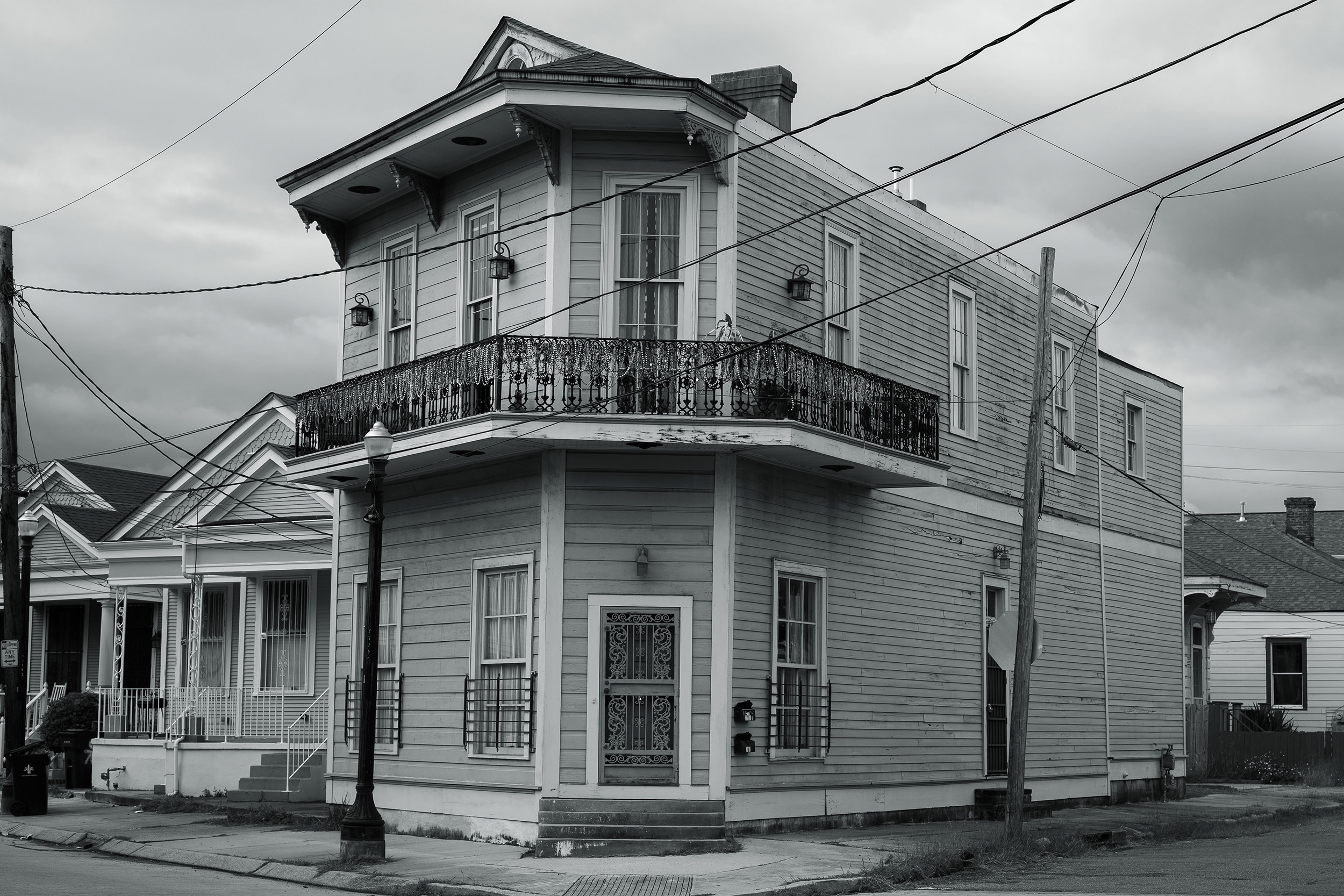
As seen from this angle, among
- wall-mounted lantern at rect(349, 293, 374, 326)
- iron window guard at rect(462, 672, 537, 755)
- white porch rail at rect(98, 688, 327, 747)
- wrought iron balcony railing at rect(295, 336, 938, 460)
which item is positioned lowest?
white porch rail at rect(98, 688, 327, 747)

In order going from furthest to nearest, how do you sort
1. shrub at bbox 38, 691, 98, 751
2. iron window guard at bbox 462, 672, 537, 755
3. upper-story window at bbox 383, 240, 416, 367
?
shrub at bbox 38, 691, 98, 751, upper-story window at bbox 383, 240, 416, 367, iron window guard at bbox 462, 672, 537, 755

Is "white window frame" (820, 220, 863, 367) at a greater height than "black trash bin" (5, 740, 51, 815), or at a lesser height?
greater

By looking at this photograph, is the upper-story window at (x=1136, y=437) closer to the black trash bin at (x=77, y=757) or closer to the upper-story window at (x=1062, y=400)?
the upper-story window at (x=1062, y=400)

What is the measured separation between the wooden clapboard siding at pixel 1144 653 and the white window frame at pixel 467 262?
43.3 ft

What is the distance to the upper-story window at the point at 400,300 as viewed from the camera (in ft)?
63.5

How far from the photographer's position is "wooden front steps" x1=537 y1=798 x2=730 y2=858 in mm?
15477

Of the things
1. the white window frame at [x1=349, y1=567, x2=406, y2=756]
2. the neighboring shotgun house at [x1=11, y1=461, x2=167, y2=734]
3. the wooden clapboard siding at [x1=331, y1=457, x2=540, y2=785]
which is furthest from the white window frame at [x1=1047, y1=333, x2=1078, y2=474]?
the neighboring shotgun house at [x1=11, y1=461, x2=167, y2=734]

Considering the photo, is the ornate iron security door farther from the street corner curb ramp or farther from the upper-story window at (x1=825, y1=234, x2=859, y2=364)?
the upper-story window at (x1=825, y1=234, x2=859, y2=364)

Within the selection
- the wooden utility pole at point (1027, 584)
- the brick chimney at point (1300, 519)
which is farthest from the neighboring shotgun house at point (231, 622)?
the brick chimney at point (1300, 519)

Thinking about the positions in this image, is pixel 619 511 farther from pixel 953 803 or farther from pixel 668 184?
pixel 953 803

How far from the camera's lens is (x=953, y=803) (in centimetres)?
2061

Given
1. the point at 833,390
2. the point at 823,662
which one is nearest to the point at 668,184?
the point at 833,390

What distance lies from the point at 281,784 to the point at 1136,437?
16.4m

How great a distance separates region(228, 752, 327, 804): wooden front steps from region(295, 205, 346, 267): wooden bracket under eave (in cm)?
727
